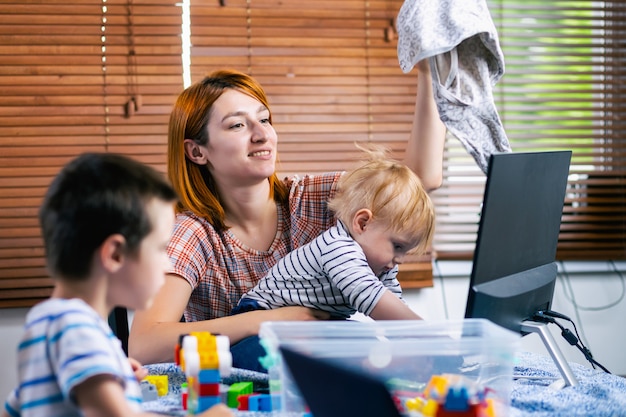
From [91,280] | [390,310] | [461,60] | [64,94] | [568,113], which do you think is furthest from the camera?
[568,113]

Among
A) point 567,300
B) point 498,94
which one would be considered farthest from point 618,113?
point 567,300

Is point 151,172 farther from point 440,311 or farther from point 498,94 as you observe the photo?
point 498,94

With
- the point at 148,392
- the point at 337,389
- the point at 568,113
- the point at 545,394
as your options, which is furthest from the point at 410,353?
the point at 568,113

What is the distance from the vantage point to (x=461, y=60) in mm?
1756

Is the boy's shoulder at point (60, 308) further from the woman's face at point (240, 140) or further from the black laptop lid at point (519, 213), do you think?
the woman's face at point (240, 140)

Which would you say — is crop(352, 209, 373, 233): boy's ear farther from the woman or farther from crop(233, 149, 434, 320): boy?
the woman

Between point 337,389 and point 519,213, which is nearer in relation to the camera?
point 337,389

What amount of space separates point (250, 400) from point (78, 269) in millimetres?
396

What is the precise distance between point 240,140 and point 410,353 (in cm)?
92

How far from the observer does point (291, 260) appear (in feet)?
5.49

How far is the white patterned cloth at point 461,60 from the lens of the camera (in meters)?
1.67

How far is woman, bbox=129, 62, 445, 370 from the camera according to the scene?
1.84 metres

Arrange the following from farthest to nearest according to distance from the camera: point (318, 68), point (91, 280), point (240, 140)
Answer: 1. point (318, 68)
2. point (240, 140)
3. point (91, 280)

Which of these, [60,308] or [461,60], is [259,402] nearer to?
[60,308]
